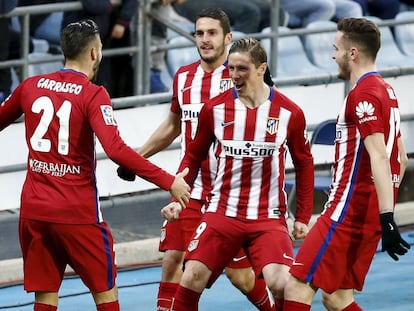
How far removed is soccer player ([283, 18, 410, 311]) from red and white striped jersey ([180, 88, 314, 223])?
444 millimetres

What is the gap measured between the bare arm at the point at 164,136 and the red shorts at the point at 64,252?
134 centimetres

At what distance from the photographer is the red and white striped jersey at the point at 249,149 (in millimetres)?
8023

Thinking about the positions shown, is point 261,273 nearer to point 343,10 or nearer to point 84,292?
point 84,292

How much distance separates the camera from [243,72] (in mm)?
7953

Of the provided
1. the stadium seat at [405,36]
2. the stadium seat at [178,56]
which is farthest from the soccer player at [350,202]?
the stadium seat at [405,36]

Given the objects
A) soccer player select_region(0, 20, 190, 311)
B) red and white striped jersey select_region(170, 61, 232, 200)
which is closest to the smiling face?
red and white striped jersey select_region(170, 61, 232, 200)

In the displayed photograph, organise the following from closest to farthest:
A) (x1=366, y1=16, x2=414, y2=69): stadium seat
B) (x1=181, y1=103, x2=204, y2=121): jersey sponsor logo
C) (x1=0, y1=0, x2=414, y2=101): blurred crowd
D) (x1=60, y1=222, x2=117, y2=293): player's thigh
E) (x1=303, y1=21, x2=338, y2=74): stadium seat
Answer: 1. (x1=60, y1=222, x2=117, y2=293): player's thigh
2. (x1=181, y1=103, x2=204, y2=121): jersey sponsor logo
3. (x1=0, y1=0, x2=414, y2=101): blurred crowd
4. (x1=303, y1=21, x2=338, y2=74): stadium seat
5. (x1=366, y1=16, x2=414, y2=69): stadium seat

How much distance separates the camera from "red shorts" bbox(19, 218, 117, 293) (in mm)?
7766

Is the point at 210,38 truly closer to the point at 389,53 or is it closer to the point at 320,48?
the point at 320,48

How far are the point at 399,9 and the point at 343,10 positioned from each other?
1160mm

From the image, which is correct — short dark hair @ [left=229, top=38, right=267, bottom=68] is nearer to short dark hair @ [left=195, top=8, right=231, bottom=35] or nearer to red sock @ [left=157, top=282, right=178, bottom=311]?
short dark hair @ [left=195, top=8, right=231, bottom=35]

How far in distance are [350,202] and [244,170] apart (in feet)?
2.36

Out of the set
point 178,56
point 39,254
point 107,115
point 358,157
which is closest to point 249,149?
point 358,157

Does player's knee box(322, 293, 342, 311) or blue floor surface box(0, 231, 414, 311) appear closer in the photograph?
player's knee box(322, 293, 342, 311)
